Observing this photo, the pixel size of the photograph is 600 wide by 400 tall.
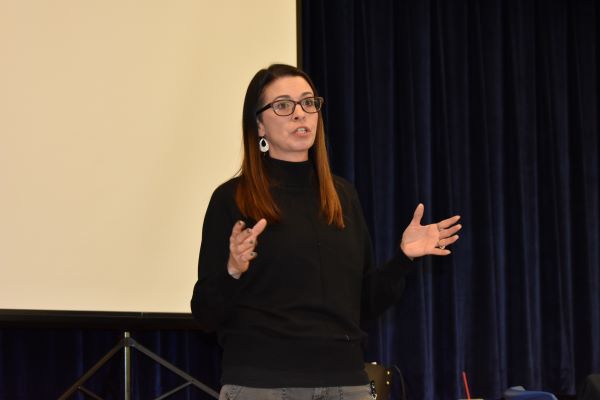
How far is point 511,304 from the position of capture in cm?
436

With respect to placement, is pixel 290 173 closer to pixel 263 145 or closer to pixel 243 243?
pixel 263 145

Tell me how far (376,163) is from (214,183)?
3.94 feet

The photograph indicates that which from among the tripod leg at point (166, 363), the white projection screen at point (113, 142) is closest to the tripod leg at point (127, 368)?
the tripod leg at point (166, 363)

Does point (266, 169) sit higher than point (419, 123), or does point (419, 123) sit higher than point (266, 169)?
point (419, 123)

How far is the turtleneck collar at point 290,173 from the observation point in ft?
6.01

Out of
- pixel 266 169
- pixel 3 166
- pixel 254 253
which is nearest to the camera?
pixel 254 253

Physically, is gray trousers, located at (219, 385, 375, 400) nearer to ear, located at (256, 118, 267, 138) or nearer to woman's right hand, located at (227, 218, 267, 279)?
woman's right hand, located at (227, 218, 267, 279)

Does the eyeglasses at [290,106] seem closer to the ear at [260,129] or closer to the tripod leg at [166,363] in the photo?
the ear at [260,129]

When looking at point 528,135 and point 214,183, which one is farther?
point 528,135

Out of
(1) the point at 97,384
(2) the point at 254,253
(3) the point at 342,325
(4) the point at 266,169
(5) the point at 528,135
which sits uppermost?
(5) the point at 528,135

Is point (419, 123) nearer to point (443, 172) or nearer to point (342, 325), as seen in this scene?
point (443, 172)

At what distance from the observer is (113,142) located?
9.85 feet

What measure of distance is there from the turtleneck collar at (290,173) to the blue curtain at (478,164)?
214cm

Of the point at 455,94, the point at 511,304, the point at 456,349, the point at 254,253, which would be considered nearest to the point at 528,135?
the point at 455,94
